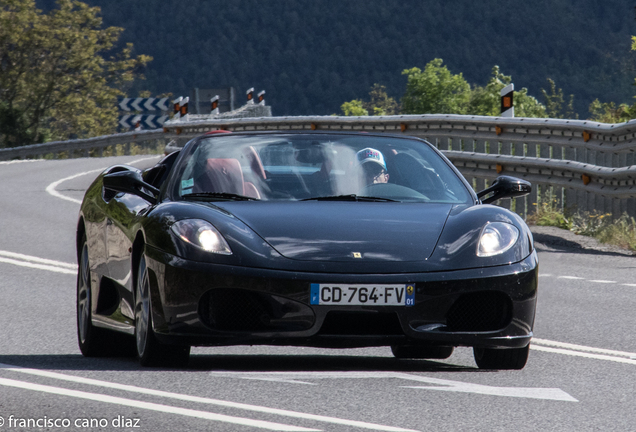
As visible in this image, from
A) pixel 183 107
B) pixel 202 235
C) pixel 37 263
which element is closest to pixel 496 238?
pixel 202 235

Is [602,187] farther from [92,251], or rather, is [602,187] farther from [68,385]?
[68,385]

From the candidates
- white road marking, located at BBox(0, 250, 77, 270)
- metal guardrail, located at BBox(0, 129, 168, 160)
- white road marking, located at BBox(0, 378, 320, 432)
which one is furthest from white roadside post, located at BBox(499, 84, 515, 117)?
metal guardrail, located at BBox(0, 129, 168, 160)

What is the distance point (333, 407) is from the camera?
15.9 ft

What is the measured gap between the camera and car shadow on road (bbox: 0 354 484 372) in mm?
5984

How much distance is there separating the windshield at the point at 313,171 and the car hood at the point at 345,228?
0.80ft

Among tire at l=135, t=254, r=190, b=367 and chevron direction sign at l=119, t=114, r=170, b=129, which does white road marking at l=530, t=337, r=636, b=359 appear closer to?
tire at l=135, t=254, r=190, b=367

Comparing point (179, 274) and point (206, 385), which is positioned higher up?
point (179, 274)

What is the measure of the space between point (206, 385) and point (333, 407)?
73 centimetres

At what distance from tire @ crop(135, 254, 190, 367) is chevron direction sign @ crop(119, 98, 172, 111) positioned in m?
42.0

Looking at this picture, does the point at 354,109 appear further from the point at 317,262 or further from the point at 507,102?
the point at 317,262

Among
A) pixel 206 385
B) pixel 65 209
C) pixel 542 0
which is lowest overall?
pixel 542 0

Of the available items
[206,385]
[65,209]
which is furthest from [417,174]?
[65,209]

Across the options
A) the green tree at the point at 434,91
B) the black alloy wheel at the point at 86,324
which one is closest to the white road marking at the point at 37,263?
the black alloy wheel at the point at 86,324

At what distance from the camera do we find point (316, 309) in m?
5.27
